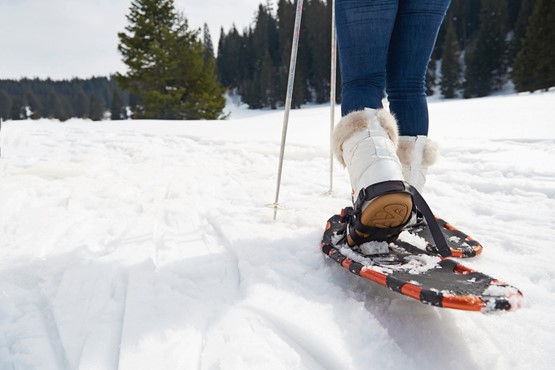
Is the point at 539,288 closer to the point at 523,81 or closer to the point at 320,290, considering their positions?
the point at 320,290

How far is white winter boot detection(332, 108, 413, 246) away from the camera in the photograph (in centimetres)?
94

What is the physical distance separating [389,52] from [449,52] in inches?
1510

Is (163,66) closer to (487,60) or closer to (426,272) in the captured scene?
(426,272)

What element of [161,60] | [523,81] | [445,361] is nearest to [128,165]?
[445,361]

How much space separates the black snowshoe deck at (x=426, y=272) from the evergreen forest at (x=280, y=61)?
17.4 meters

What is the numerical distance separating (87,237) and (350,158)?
1.11 m

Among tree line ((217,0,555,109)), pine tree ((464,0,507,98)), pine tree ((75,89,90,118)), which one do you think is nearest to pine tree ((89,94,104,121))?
pine tree ((75,89,90,118))

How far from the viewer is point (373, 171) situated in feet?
3.35

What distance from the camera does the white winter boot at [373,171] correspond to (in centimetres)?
94

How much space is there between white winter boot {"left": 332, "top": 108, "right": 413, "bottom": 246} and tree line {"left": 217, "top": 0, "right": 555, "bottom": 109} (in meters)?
20.7

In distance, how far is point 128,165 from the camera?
292 cm

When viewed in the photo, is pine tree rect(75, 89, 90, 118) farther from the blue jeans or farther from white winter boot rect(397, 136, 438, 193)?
white winter boot rect(397, 136, 438, 193)

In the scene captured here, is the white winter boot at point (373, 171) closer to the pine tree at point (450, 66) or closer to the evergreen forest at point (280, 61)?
the evergreen forest at point (280, 61)

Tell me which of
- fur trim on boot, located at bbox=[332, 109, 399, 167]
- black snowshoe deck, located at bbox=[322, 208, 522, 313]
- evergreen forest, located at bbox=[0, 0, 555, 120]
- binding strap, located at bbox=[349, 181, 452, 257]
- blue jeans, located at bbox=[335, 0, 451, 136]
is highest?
evergreen forest, located at bbox=[0, 0, 555, 120]
